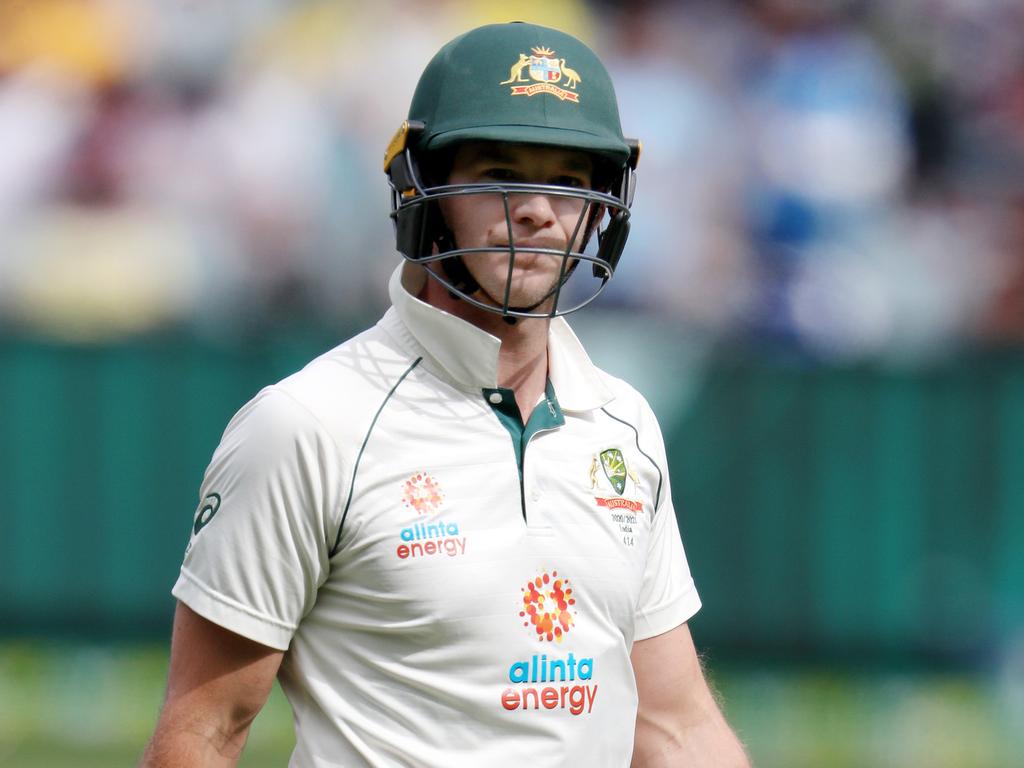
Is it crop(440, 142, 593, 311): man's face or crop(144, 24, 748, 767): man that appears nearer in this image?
crop(144, 24, 748, 767): man

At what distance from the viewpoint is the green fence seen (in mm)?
7410

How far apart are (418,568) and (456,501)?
0.46ft

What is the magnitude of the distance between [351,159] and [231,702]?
19.6 feet

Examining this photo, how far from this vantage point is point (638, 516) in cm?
313

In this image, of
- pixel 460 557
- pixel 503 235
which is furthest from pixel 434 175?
pixel 460 557

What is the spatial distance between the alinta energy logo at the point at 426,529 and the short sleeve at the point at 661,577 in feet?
1.58

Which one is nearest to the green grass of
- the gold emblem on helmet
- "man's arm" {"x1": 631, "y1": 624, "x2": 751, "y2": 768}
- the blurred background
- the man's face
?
the blurred background

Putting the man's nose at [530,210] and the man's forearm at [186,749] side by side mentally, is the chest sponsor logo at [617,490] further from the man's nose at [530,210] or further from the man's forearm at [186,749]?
the man's forearm at [186,749]

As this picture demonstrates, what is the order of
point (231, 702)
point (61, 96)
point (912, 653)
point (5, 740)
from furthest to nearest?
1. point (61, 96)
2. point (912, 653)
3. point (5, 740)
4. point (231, 702)

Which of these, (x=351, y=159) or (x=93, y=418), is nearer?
(x=93, y=418)

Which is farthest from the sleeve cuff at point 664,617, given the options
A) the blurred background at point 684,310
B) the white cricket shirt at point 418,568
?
the blurred background at point 684,310

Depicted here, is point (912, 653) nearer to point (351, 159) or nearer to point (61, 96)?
→ point (351, 159)

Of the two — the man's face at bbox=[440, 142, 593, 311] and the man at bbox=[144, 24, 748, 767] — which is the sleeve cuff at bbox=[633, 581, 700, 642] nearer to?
the man at bbox=[144, 24, 748, 767]

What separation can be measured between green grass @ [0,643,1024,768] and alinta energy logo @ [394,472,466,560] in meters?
4.39
